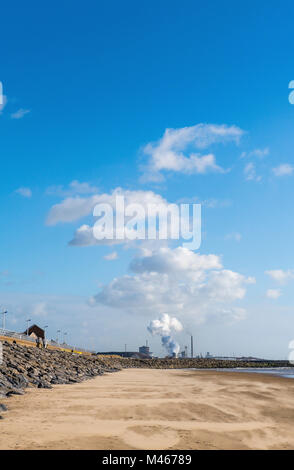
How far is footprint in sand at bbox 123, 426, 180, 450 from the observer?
30.5 ft

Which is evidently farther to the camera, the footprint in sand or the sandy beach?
the sandy beach

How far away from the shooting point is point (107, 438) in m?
9.80

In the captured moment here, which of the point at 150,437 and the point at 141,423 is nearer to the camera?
the point at 150,437

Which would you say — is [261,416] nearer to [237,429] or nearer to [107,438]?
[237,429]

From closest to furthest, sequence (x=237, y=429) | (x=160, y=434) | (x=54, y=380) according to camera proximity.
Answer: (x=160, y=434) → (x=237, y=429) → (x=54, y=380)

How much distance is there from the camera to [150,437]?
33.2ft

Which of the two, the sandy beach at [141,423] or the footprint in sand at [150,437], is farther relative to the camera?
the sandy beach at [141,423]

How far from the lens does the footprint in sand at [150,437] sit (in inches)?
366

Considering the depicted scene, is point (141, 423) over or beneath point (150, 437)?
beneath
